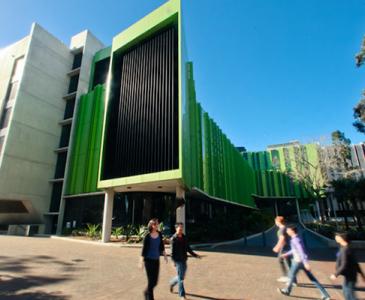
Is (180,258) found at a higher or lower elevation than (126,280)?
higher

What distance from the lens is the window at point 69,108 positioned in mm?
31722

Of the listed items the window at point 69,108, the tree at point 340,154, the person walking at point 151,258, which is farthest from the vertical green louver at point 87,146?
the tree at point 340,154

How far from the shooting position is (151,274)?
14.7ft

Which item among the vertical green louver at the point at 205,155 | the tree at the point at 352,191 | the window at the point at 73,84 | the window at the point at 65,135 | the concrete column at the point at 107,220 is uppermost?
the window at the point at 73,84

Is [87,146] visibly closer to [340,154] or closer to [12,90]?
[12,90]

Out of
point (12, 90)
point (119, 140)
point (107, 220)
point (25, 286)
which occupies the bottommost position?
point (25, 286)

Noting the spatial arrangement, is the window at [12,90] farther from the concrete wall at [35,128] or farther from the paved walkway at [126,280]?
the paved walkway at [126,280]

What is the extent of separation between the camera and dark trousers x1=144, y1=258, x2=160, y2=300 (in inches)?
172

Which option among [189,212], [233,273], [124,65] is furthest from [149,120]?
[233,273]

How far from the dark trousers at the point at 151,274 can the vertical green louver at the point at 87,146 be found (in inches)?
875

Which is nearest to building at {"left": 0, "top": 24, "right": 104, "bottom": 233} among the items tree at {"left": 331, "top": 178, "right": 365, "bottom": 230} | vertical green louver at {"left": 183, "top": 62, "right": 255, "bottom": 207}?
vertical green louver at {"left": 183, "top": 62, "right": 255, "bottom": 207}

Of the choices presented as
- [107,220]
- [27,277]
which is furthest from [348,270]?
[107,220]

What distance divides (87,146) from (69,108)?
834 cm

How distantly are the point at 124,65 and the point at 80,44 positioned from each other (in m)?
17.6
